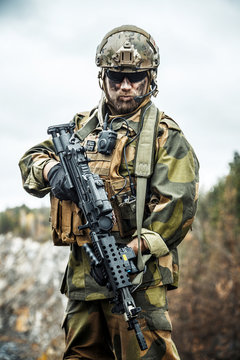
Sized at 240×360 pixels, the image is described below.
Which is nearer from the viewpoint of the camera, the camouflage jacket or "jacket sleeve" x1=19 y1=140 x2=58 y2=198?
the camouflage jacket

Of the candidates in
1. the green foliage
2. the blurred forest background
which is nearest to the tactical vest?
the blurred forest background

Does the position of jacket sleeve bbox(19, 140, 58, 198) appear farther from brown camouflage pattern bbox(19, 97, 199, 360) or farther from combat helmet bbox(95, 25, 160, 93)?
combat helmet bbox(95, 25, 160, 93)

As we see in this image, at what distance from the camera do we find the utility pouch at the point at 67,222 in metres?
3.29

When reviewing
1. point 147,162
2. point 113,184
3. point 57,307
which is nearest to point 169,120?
point 147,162

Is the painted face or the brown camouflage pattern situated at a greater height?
the painted face

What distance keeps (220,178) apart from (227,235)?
6355 millimetres

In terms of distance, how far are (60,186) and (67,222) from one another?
0.28m

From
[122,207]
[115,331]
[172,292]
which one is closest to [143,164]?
[122,207]

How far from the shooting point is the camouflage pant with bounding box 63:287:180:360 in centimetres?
314

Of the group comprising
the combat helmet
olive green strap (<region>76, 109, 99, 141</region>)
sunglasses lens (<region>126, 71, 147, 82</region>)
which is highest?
the combat helmet

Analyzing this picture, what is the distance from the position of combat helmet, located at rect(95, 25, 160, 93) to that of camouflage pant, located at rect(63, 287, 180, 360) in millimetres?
1605

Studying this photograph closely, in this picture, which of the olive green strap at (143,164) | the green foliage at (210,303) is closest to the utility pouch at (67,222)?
the olive green strap at (143,164)

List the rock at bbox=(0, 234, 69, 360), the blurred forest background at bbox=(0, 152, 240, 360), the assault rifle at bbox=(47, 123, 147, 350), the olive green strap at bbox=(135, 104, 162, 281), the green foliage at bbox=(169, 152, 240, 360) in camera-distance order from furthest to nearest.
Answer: the green foliage at bbox=(169, 152, 240, 360)
the rock at bbox=(0, 234, 69, 360)
the blurred forest background at bbox=(0, 152, 240, 360)
the olive green strap at bbox=(135, 104, 162, 281)
the assault rifle at bbox=(47, 123, 147, 350)

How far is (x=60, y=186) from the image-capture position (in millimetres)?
3217
